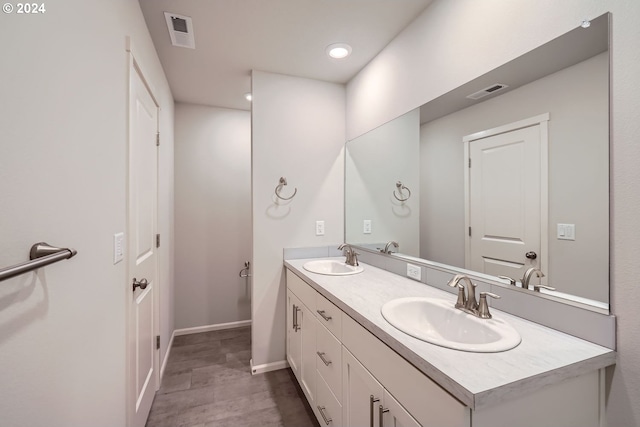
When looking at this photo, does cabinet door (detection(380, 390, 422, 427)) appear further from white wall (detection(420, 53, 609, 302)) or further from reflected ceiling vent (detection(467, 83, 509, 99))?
reflected ceiling vent (detection(467, 83, 509, 99))

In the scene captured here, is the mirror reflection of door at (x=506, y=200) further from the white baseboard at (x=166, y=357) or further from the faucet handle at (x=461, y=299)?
the white baseboard at (x=166, y=357)

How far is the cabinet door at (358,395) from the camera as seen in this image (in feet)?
3.35

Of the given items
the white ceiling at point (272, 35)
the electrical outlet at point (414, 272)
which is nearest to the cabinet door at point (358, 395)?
the electrical outlet at point (414, 272)

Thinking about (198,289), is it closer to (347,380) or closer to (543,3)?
(347,380)

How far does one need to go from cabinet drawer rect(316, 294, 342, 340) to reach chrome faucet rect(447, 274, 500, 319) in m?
0.54

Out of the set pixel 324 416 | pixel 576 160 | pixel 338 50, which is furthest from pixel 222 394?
pixel 338 50

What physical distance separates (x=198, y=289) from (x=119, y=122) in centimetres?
224

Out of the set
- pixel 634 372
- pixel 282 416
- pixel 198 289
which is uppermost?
pixel 634 372

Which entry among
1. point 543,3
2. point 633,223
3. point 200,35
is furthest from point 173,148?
point 633,223

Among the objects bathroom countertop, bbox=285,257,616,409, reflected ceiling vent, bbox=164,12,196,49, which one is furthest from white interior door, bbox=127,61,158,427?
bathroom countertop, bbox=285,257,616,409

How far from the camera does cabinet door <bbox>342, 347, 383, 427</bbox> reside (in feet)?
3.35

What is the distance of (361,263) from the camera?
2236mm

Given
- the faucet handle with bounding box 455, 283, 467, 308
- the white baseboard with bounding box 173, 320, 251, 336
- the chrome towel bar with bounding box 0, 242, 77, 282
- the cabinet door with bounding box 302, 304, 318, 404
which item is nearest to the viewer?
the chrome towel bar with bounding box 0, 242, 77, 282

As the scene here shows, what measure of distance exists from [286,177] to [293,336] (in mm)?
1298
